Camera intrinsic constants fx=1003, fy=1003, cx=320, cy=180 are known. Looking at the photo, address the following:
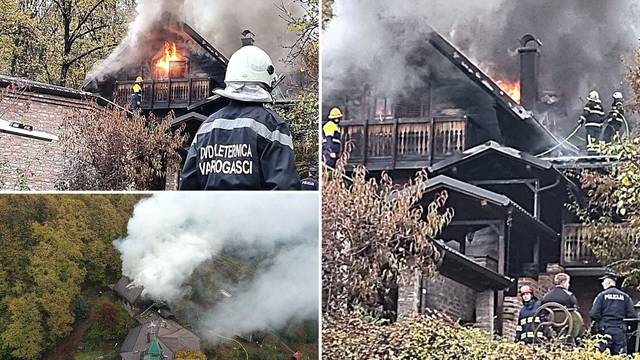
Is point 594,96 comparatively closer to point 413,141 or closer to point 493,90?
point 493,90

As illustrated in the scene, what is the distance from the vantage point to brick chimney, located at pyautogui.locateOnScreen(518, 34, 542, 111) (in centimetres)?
446

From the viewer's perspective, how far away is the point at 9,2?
4789mm

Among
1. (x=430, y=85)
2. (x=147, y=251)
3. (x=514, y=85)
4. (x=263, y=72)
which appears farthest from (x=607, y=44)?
(x=147, y=251)

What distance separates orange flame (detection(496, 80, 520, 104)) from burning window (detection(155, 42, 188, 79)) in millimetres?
1437

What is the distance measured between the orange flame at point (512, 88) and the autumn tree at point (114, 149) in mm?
1479

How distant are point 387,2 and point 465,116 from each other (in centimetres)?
63

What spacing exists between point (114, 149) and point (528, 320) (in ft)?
6.63

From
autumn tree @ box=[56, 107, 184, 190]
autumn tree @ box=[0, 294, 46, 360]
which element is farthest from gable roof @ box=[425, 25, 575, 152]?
autumn tree @ box=[0, 294, 46, 360]

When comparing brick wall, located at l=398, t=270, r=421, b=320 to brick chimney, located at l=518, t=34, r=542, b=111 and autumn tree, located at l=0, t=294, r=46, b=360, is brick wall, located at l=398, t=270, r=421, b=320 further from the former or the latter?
autumn tree, located at l=0, t=294, r=46, b=360

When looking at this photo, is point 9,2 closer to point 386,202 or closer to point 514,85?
point 386,202

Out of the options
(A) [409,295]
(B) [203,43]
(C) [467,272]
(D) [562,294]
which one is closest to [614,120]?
(D) [562,294]

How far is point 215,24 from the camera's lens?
455cm

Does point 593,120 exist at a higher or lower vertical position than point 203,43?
lower

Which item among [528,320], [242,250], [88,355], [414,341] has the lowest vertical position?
[88,355]
